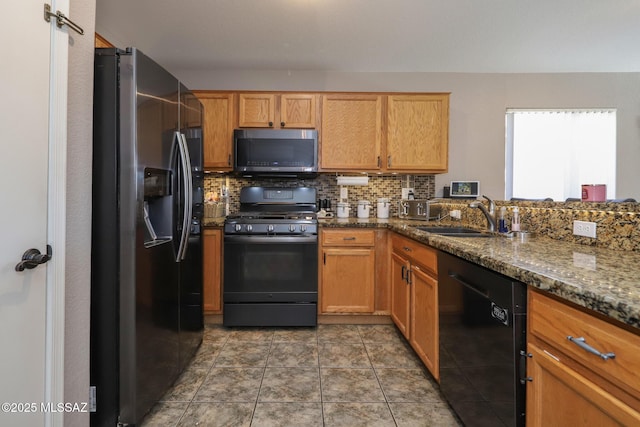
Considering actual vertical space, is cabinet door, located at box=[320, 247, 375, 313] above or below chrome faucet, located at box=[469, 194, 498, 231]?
below

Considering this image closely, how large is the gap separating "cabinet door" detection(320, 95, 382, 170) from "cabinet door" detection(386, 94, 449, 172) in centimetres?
14

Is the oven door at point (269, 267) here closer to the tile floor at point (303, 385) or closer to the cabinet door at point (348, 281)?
the cabinet door at point (348, 281)

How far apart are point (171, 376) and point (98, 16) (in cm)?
278

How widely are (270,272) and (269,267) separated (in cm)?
4

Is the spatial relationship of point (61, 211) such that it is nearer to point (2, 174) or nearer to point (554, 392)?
point (2, 174)

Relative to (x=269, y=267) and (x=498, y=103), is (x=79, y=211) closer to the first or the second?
(x=269, y=267)

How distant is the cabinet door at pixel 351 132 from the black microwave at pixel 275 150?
168 millimetres

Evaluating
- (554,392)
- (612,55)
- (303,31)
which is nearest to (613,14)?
(612,55)

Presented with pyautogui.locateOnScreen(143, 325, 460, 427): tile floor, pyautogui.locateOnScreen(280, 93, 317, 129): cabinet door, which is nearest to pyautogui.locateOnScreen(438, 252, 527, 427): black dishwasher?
pyautogui.locateOnScreen(143, 325, 460, 427): tile floor

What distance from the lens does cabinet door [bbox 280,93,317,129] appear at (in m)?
2.99

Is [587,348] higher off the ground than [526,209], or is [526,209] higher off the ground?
[526,209]

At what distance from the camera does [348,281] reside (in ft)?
8.96

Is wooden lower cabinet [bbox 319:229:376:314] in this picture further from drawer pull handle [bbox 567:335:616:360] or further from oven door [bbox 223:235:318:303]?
drawer pull handle [bbox 567:335:616:360]

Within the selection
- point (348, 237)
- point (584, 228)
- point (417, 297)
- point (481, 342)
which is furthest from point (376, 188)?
point (481, 342)
